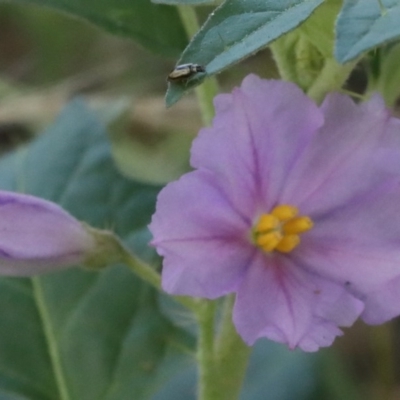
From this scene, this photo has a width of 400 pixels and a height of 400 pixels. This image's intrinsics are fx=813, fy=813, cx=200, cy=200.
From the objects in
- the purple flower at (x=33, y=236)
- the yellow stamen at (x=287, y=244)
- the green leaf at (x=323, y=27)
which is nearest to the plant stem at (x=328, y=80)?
the green leaf at (x=323, y=27)

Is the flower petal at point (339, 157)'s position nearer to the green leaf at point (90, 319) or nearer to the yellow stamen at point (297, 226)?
the yellow stamen at point (297, 226)

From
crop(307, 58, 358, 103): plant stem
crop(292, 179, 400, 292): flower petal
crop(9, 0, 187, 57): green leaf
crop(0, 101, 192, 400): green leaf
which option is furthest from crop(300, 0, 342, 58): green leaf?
crop(0, 101, 192, 400): green leaf

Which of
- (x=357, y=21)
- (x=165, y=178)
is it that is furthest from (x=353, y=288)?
(x=165, y=178)

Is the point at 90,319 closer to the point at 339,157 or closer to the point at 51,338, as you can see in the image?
the point at 51,338

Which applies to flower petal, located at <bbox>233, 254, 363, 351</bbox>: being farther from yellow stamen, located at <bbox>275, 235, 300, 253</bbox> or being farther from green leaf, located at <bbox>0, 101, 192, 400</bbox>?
green leaf, located at <bbox>0, 101, 192, 400</bbox>

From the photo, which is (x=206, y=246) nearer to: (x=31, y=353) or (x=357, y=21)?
(x=357, y=21)

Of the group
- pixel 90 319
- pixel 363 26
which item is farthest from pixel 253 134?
pixel 90 319

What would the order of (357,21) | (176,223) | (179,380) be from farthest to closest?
(179,380)
(176,223)
(357,21)
